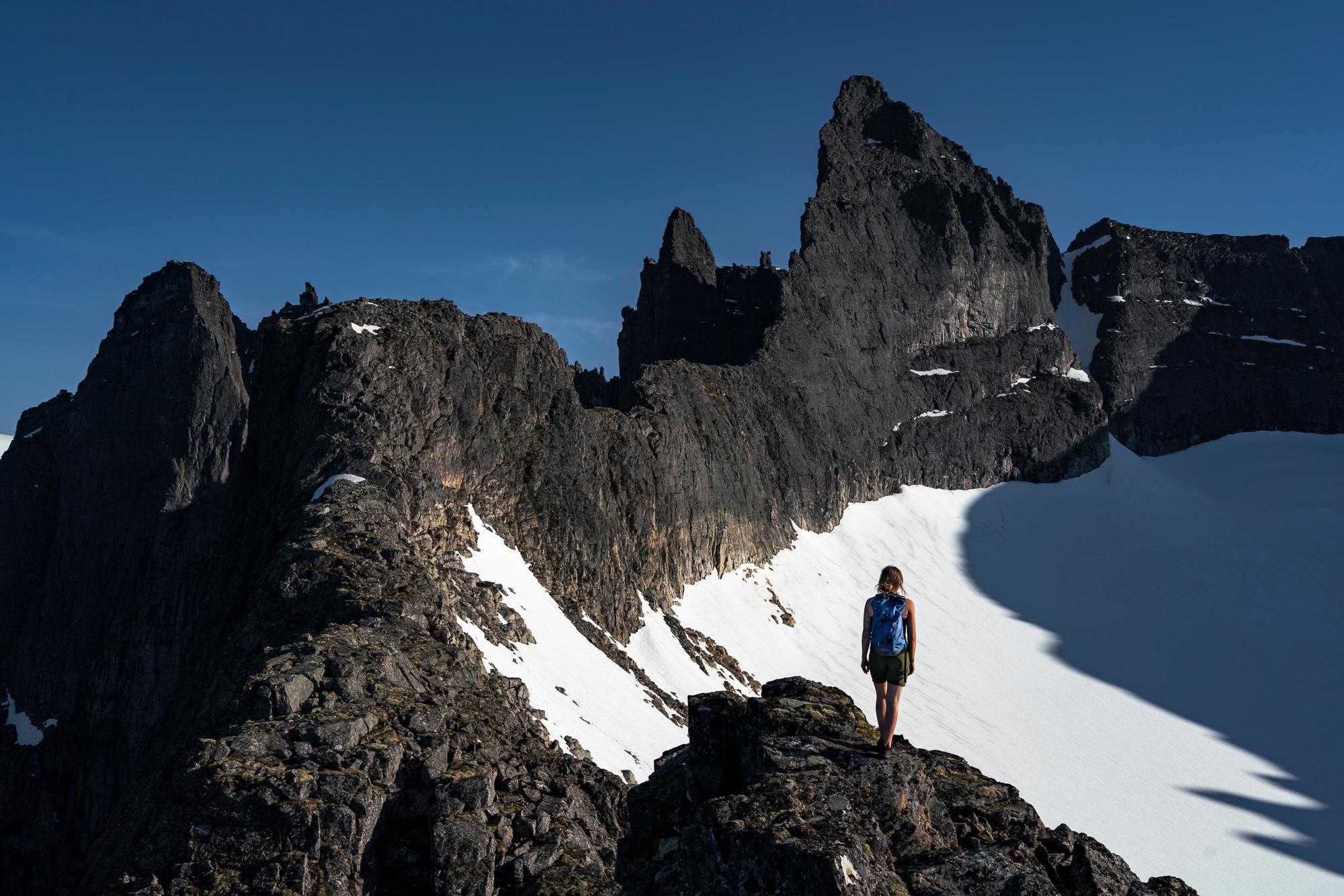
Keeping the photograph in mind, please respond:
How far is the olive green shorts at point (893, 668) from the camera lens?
1180 centimetres

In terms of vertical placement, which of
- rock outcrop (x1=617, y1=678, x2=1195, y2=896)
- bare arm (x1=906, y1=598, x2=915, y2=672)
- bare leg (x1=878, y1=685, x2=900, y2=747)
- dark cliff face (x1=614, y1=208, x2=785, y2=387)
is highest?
dark cliff face (x1=614, y1=208, x2=785, y2=387)

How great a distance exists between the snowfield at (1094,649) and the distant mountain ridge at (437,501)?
220 centimetres

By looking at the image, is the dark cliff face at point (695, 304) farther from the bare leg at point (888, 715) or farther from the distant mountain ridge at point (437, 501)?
the bare leg at point (888, 715)

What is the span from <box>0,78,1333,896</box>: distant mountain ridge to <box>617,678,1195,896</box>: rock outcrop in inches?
138

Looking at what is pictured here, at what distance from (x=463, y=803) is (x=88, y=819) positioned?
6757 centimetres

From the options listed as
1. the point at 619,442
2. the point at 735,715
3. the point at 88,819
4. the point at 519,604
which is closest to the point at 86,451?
the point at 88,819

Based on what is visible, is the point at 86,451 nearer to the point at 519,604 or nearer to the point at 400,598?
the point at 519,604

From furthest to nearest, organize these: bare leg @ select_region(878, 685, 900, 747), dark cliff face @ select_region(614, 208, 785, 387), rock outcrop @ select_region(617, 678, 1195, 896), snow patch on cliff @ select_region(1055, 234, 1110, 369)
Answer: snow patch on cliff @ select_region(1055, 234, 1110, 369) < dark cliff face @ select_region(614, 208, 785, 387) < bare leg @ select_region(878, 685, 900, 747) < rock outcrop @ select_region(617, 678, 1195, 896)

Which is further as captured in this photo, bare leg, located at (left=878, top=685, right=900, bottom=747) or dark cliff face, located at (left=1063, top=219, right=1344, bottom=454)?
dark cliff face, located at (left=1063, top=219, right=1344, bottom=454)

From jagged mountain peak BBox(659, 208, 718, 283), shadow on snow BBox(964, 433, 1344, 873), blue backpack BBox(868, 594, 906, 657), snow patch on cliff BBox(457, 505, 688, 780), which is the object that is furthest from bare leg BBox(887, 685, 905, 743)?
jagged mountain peak BBox(659, 208, 718, 283)

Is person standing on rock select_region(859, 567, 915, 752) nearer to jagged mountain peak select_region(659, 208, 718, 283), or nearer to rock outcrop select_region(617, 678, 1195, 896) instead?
rock outcrop select_region(617, 678, 1195, 896)

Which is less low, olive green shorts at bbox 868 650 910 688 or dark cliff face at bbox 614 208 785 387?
dark cliff face at bbox 614 208 785 387

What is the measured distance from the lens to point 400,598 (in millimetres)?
24109

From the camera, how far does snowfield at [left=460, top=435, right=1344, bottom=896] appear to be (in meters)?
45.6
